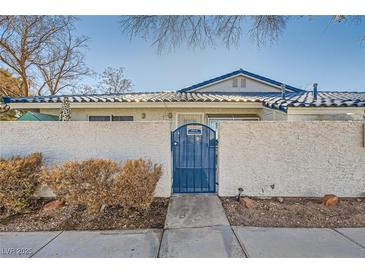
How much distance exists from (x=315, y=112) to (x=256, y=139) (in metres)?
3.36

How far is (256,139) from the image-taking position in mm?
5367

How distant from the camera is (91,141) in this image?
543 centimetres

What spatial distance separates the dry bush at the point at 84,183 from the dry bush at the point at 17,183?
27.9 inches

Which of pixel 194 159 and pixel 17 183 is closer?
pixel 17 183

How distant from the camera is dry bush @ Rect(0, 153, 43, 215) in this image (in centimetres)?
457

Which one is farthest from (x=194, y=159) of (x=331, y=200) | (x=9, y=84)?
(x=9, y=84)

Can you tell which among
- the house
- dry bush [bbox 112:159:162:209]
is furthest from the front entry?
the house

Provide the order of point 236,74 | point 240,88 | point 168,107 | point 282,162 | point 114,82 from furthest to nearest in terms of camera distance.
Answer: point 114,82
point 240,88
point 236,74
point 168,107
point 282,162

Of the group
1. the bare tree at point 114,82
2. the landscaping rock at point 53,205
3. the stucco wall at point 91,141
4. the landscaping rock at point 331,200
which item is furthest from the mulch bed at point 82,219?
the bare tree at point 114,82

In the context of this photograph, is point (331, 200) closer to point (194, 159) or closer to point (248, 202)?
point (248, 202)

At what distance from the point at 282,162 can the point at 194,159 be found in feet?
7.47

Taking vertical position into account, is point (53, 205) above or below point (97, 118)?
below

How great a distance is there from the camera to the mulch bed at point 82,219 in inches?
164

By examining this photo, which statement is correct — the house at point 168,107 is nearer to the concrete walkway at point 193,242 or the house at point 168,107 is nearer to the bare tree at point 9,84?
the concrete walkway at point 193,242
